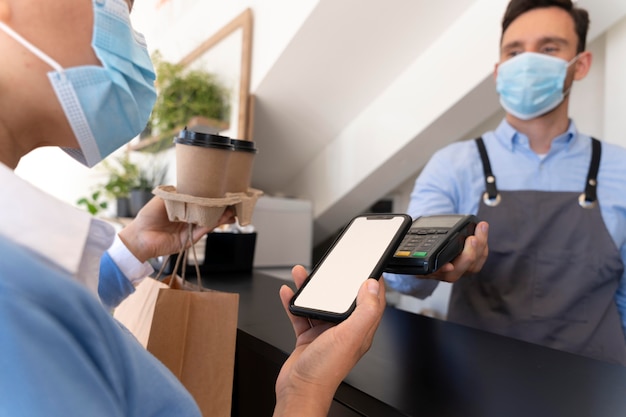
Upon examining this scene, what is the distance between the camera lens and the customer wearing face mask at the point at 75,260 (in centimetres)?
28

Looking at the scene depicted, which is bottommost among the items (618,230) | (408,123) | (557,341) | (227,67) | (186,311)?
(557,341)

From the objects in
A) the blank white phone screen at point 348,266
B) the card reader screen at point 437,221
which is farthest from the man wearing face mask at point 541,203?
the blank white phone screen at point 348,266

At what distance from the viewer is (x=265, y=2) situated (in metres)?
1.72

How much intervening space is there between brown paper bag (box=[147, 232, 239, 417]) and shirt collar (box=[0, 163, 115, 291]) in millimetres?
222

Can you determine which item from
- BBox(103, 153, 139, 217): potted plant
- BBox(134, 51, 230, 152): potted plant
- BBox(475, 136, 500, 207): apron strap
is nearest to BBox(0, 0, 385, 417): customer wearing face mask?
BBox(475, 136, 500, 207): apron strap

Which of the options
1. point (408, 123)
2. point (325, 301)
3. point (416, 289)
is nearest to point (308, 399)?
point (325, 301)

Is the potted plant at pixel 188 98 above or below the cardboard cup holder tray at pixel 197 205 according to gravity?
above

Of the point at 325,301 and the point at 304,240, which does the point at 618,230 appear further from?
the point at 304,240

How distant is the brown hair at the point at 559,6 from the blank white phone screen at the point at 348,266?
2.78 feet

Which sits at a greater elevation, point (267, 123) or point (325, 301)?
point (267, 123)

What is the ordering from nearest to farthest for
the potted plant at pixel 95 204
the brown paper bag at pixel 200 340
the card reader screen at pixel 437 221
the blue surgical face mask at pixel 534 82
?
the brown paper bag at pixel 200 340 → the card reader screen at pixel 437 221 → the blue surgical face mask at pixel 534 82 → the potted plant at pixel 95 204

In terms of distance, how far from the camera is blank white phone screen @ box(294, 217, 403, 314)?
462 millimetres

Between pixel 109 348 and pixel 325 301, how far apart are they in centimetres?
22

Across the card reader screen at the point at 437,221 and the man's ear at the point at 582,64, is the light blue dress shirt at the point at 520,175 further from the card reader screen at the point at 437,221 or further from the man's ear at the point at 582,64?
the card reader screen at the point at 437,221
